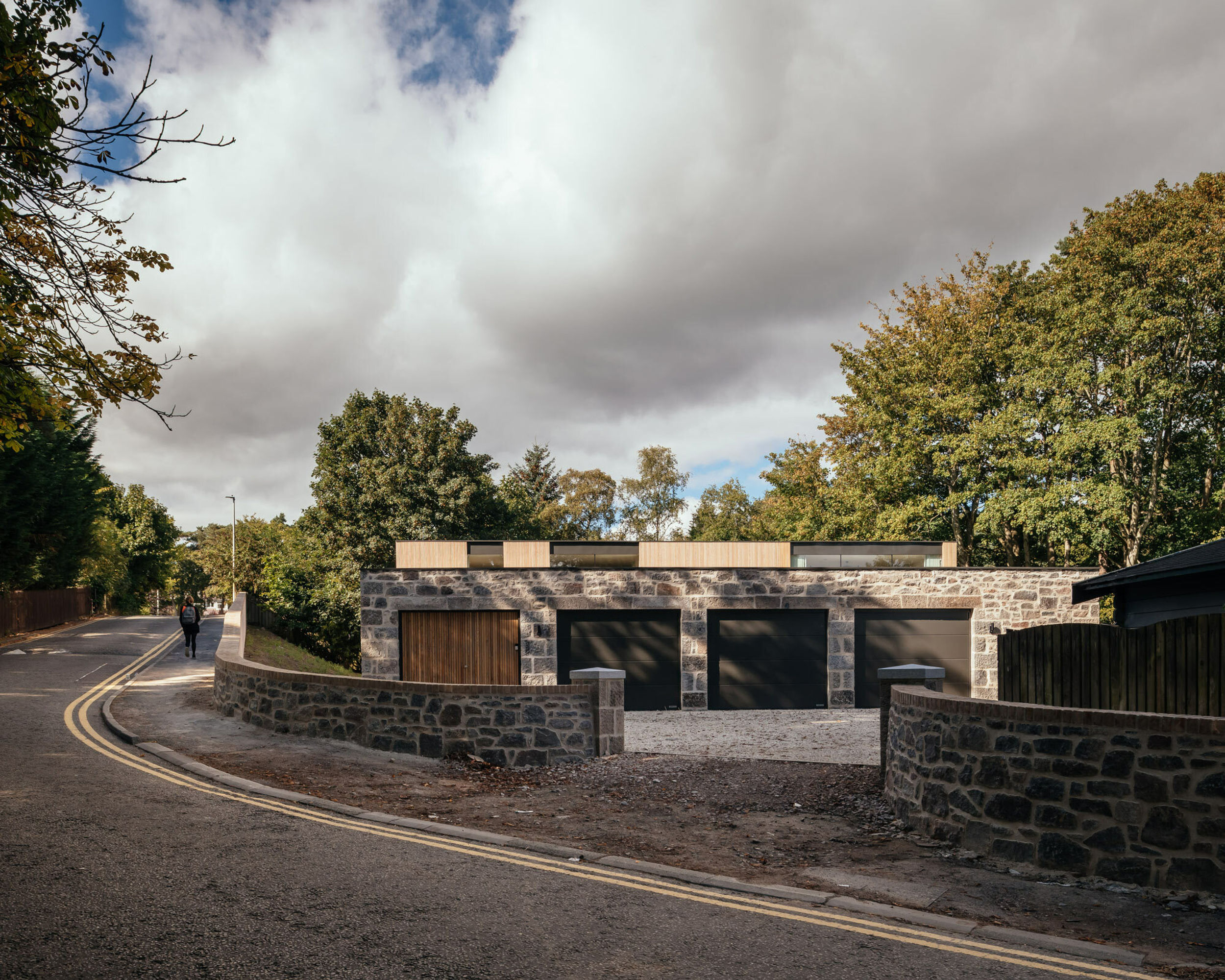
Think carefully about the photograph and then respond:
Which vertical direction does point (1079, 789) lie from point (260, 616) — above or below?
above

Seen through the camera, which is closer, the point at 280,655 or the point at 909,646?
the point at 909,646

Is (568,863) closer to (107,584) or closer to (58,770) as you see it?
(58,770)

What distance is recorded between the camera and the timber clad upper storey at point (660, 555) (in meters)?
22.1

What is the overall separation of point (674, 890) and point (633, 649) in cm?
1566

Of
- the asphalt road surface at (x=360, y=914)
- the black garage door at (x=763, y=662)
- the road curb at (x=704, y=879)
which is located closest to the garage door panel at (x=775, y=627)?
the black garage door at (x=763, y=662)

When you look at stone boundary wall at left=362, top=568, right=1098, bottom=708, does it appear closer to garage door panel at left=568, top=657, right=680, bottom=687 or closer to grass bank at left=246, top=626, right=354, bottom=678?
garage door panel at left=568, top=657, right=680, bottom=687

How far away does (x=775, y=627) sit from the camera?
2223 cm

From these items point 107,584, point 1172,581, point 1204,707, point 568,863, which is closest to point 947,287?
point 1172,581

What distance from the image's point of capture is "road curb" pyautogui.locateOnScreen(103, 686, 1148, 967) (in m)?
5.38

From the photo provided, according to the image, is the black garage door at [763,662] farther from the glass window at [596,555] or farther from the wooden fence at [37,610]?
the wooden fence at [37,610]

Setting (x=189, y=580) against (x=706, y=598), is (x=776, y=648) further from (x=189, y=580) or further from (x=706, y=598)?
(x=189, y=580)

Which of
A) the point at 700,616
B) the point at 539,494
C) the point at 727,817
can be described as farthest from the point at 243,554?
the point at 727,817

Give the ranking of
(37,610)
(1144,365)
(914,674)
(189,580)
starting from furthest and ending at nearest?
(189,580) → (37,610) → (1144,365) → (914,674)

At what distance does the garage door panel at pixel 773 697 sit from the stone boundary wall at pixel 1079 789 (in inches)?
554
